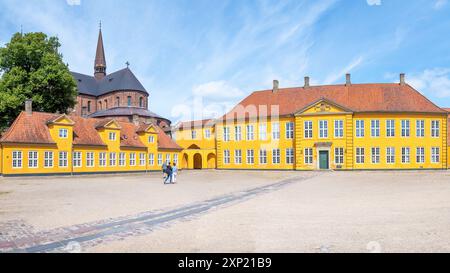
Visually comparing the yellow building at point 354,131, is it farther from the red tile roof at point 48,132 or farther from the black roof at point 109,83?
the black roof at point 109,83

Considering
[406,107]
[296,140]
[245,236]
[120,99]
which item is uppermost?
[120,99]

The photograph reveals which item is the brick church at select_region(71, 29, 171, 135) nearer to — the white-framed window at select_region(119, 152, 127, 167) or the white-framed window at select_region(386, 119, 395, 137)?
the white-framed window at select_region(119, 152, 127, 167)

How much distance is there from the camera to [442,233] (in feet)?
26.8

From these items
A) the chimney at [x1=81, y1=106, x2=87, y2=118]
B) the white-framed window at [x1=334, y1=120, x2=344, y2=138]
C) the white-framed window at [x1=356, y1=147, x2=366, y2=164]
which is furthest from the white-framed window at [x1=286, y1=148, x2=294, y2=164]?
the chimney at [x1=81, y1=106, x2=87, y2=118]

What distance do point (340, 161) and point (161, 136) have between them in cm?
2478

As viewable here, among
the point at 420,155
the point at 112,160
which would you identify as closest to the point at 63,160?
the point at 112,160

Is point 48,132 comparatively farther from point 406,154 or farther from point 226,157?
point 406,154

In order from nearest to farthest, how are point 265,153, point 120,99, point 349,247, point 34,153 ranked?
1. point 349,247
2. point 34,153
3. point 265,153
4. point 120,99

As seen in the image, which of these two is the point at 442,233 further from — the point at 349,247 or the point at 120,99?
the point at 120,99

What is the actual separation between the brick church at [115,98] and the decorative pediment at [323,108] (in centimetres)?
3003

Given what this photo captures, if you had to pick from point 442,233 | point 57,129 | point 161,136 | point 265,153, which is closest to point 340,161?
point 265,153

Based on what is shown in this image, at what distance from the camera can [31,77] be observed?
4153cm

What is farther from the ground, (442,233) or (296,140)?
(296,140)
